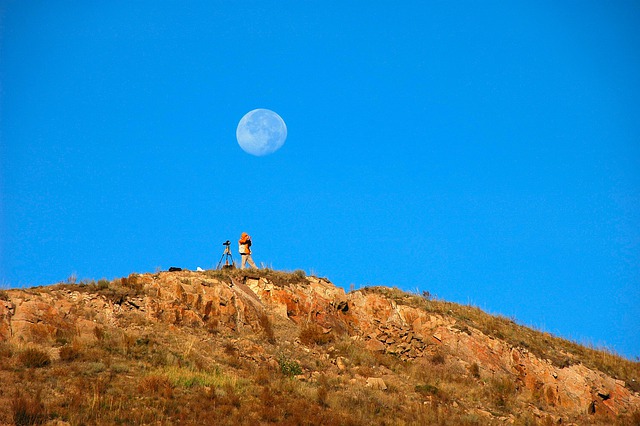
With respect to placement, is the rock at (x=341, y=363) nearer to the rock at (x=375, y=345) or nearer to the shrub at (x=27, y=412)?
the rock at (x=375, y=345)

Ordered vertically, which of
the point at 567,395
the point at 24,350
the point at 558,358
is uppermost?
the point at 558,358

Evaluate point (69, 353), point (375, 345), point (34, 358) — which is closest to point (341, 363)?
point (375, 345)

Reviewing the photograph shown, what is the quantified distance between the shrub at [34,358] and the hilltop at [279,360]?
44 millimetres

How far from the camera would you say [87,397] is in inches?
700

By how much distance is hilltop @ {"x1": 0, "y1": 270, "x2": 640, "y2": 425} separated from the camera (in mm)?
18766

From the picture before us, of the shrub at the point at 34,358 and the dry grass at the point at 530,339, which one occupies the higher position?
the dry grass at the point at 530,339

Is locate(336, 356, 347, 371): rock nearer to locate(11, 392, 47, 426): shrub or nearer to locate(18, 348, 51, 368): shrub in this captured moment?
locate(18, 348, 51, 368): shrub

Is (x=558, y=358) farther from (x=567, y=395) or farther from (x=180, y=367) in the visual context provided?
(x=180, y=367)

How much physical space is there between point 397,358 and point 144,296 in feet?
41.5

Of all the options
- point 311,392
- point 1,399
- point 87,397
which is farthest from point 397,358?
point 1,399

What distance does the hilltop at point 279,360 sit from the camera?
61.6 ft

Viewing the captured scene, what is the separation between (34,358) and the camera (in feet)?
66.0

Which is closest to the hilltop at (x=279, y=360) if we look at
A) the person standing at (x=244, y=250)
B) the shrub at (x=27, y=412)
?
the shrub at (x=27, y=412)

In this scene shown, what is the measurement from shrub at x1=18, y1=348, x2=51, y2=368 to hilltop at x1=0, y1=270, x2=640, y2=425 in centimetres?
4
